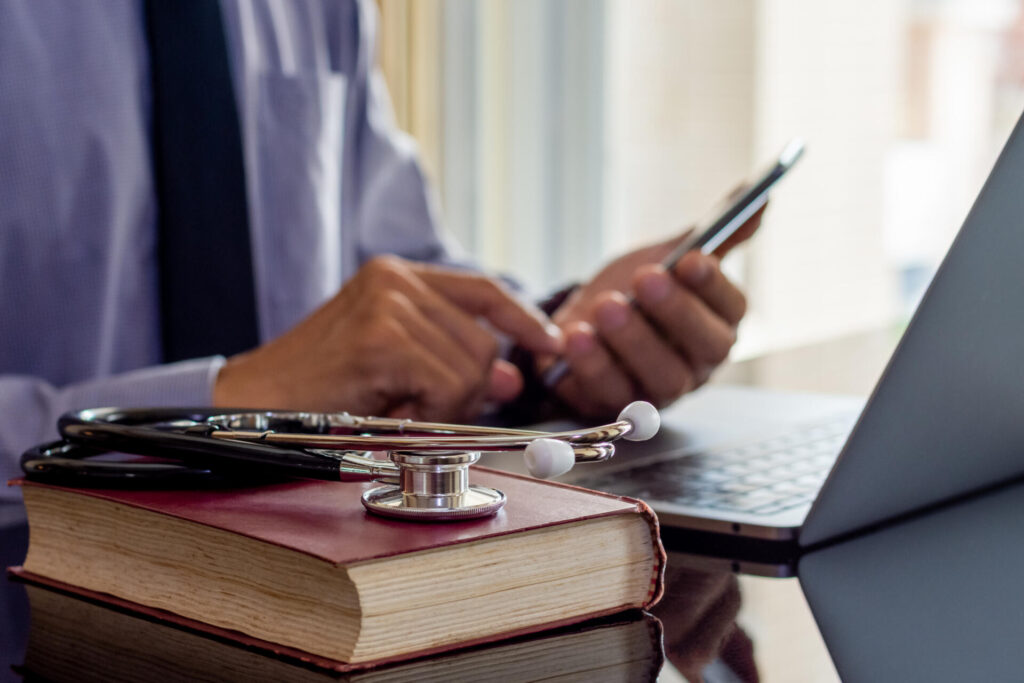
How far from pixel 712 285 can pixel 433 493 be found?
503 mm

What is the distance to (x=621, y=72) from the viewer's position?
103 inches

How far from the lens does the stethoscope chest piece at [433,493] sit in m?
0.30

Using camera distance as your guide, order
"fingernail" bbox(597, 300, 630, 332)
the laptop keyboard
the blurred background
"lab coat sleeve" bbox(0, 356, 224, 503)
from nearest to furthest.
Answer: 1. the laptop keyboard
2. "lab coat sleeve" bbox(0, 356, 224, 503)
3. "fingernail" bbox(597, 300, 630, 332)
4. the blurred background

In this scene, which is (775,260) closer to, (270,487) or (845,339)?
(845,339)

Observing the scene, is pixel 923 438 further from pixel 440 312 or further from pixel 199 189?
pixel 199 189

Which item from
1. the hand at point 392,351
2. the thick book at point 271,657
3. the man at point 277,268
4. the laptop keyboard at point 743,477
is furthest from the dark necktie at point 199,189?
the thick book at point 271,657

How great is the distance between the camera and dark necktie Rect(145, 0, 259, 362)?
931mm

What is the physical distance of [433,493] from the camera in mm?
304

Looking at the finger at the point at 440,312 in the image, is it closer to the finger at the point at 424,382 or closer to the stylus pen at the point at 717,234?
the finger at the point at 424,382

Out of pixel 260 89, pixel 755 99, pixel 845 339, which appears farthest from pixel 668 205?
pixel 260 89

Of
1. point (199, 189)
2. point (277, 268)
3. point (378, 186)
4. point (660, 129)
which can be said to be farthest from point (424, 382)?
point (660, 129)

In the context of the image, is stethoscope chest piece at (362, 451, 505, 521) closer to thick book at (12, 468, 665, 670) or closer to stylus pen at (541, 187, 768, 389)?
thick book at (12, 468, 665, 670)

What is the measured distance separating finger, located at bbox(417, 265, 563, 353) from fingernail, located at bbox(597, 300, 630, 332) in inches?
2.4

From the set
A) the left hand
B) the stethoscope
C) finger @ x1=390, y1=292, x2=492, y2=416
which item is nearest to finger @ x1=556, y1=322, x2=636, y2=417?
the left hand
